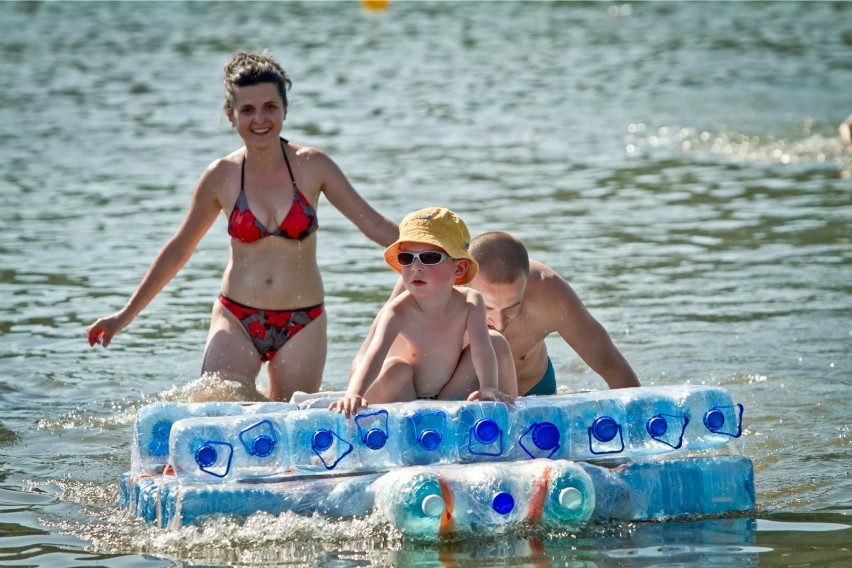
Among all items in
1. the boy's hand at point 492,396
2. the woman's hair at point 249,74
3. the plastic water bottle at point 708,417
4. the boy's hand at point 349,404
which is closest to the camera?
the boy's hand at point 349,404

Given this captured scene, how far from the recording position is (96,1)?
40594 millimetres

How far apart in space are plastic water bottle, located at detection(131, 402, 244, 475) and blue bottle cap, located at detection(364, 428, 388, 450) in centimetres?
69

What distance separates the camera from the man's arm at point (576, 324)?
648 centimetres

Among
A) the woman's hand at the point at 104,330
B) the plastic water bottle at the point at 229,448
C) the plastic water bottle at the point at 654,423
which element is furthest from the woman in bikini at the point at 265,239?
the plastic water bottle at the point at 654,423

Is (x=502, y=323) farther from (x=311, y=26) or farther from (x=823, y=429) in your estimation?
(x=311, y=26)

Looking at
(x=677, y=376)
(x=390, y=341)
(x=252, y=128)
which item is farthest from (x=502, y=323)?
(x=677, y=376)

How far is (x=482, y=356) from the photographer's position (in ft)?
18.7

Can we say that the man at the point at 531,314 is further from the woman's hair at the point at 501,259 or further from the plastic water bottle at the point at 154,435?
the plastic water bottle at the point at 154,435

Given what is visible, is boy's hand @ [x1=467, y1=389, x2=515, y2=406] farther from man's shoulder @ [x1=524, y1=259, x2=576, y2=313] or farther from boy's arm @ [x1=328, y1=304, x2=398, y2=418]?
man's shoulder @ [x1=524, y1=259, x2=576, y2=313]

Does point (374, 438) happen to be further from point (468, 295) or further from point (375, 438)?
point (468, 295)

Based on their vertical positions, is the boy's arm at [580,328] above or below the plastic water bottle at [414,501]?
above

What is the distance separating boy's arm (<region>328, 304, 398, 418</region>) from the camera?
5496 millimetres

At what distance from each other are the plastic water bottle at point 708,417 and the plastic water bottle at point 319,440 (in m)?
1.43

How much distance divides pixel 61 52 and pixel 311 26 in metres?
7.54
